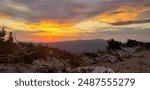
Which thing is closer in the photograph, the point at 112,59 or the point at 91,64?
the point at 91,64

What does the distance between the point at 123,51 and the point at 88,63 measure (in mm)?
4253

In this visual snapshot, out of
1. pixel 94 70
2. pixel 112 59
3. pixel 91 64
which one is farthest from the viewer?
pixel 112 59

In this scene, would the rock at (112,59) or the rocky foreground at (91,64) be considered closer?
the rocky foreground at (91,64)

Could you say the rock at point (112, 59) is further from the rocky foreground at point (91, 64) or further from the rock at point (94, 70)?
the rock at point (94, 70)

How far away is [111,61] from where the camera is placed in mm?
15156

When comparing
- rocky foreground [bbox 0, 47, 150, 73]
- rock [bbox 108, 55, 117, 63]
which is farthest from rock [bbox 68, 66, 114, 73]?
rock [bbox 108, 55, 117, 63]

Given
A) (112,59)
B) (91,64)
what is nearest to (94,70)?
(91,64)

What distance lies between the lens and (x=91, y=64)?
14.5 meters

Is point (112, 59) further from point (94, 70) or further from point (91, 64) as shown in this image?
point (94, 70)

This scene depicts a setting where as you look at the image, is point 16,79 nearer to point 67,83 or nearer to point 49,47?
point 67,83

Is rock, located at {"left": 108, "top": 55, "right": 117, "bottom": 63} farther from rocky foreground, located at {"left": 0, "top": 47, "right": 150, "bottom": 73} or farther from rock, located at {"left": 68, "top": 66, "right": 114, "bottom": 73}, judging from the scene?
rock, located at {"left": 68, "top": 66, "right": 114, "bottom": 73}

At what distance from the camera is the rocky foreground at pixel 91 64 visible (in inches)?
449

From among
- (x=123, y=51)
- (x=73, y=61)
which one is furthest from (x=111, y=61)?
(x=123, y=51)

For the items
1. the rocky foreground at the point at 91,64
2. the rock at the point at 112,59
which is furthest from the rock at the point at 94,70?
the rock at the point at 112,59
